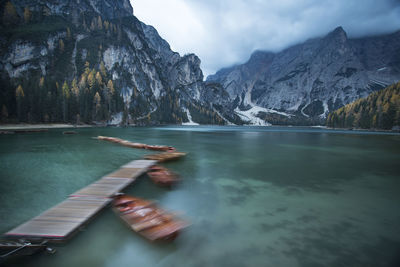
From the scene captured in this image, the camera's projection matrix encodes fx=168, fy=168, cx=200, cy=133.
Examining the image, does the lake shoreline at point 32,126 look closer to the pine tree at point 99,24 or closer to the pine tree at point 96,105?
the pine tree at point 96,105

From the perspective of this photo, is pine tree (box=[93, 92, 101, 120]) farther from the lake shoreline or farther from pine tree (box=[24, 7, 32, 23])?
pine tree (box=[24, 7, 32, 23])

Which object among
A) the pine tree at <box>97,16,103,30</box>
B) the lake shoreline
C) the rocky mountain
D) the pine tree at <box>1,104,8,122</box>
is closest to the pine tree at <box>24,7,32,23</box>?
the rocky mountain

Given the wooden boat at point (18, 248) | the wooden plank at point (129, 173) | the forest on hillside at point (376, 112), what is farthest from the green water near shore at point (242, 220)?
the forest on hillside at point (376, 112)

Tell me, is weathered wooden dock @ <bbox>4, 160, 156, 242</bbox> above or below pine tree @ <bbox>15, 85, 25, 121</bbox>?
below

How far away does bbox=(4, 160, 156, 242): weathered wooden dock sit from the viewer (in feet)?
18.7

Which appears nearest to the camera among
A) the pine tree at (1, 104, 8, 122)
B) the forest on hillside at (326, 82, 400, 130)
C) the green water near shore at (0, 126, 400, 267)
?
the green water near shore at (0, 126, 400, 267)

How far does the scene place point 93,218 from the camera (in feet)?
23.9

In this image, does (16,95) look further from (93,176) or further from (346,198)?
(346,198)

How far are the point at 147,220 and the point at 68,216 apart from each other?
131 inches

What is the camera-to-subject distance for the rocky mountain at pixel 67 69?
8188 centimetres

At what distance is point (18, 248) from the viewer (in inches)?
191

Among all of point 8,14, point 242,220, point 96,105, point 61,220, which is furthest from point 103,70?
point 242,220

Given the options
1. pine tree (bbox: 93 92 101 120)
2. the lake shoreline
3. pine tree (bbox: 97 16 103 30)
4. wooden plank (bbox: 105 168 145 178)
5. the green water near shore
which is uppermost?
pine tree (bbox: 97 16 103 30)

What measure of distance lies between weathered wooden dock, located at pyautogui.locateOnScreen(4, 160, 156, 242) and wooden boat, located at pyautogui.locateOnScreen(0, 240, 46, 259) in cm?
46
